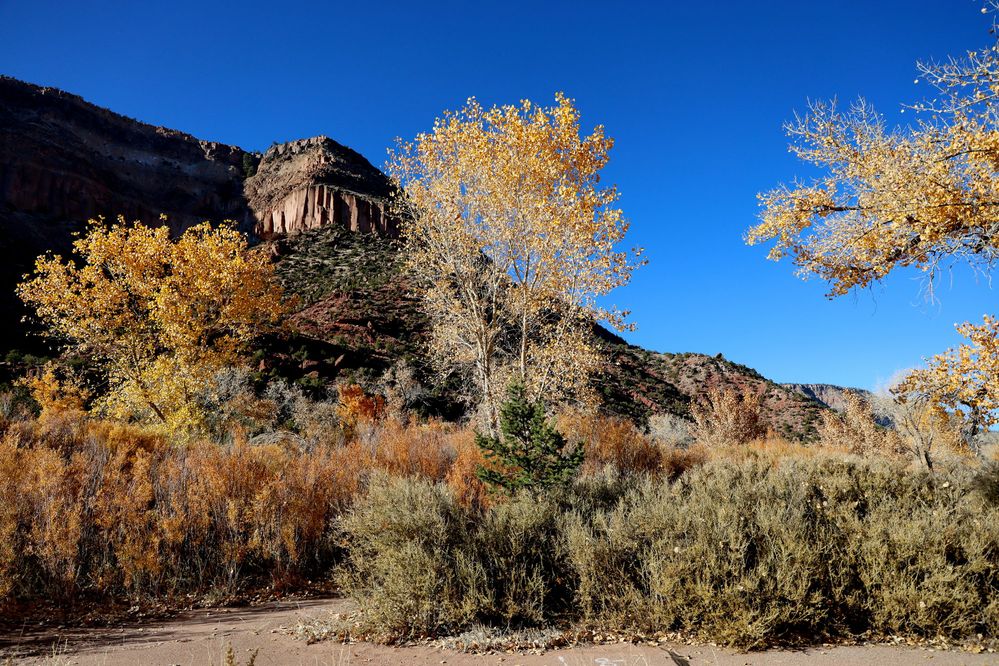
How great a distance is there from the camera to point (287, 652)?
4.62 m

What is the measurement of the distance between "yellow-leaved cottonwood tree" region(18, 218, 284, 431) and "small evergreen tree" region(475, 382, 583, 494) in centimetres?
936

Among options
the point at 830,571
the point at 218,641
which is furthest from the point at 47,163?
the point at 830,571

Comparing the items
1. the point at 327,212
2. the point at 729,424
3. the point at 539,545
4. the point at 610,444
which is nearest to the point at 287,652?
the point at 539,545

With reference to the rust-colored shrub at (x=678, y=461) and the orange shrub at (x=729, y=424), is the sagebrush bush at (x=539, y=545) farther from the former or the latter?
the orange shrub at (x=729, y=424)

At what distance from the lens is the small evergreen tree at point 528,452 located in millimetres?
6879

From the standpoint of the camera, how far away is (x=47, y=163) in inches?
2415

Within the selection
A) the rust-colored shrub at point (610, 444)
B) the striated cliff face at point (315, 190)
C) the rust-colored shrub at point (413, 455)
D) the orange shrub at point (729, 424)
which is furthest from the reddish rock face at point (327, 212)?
the rust-colored shrub at point (610, 444)

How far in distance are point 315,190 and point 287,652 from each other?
67.2m

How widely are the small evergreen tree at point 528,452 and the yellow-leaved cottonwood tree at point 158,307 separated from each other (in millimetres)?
9365

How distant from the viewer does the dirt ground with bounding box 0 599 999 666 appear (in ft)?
13.5

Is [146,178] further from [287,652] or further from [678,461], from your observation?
[287,652]

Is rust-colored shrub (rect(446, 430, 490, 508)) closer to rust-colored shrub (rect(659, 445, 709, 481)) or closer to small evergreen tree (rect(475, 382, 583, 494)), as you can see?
small evergreen tree (rect(475, 382, 583, 494))

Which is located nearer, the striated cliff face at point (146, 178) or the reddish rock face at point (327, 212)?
the striated cliff face at point (146, 178)

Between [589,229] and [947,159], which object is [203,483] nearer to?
[589,229]
